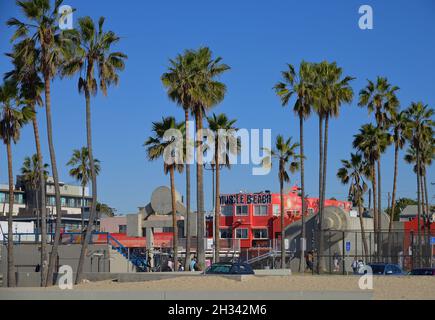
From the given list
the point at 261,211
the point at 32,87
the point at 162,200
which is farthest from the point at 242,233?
the point at 32,87

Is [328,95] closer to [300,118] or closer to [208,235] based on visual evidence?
[300,118]

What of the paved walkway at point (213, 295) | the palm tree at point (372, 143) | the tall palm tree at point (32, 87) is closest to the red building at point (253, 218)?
the palm tree at point (372, 143)

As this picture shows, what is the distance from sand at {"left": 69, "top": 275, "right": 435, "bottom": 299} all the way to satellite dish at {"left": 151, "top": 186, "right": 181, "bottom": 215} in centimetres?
4177

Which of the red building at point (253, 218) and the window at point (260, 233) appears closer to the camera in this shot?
the red building at point (253, 218)

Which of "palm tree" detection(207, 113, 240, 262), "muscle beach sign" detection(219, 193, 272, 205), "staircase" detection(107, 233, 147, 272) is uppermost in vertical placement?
"palm tree" detection(207, 113, 240, 262)

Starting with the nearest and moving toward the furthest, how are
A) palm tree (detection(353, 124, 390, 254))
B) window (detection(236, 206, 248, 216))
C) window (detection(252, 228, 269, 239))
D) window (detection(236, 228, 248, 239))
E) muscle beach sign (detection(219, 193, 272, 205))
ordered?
palm tree (detection(353, 124, 390, 254)), window (detection(252, 228, 269, 239)), muscle beach sign (detection(219, 193, 272, 205)), window (detection(236, 228, 248, 239)), window (detection(236, 206, 248, 216))

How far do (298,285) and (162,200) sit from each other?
153ft

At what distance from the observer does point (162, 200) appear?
76500 millimetres

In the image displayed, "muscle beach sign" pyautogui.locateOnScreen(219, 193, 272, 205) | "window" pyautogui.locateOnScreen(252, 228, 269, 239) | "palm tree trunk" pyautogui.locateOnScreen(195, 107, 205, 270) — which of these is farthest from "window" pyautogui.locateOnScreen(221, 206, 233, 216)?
"palm tree trunk" pyautogui.locateOnScreen(195, 107, 205, 270)

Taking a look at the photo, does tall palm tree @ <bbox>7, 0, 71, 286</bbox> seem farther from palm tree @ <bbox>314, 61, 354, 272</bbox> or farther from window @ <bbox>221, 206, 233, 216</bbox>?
window @ <bbox>221, 206, 233, 216</bbox>

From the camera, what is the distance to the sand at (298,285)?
1091 inches

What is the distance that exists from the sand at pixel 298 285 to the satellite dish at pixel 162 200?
137 ft

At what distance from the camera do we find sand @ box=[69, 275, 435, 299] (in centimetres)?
2772

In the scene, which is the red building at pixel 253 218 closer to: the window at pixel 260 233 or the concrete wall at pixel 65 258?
the window at pixel 260 233
